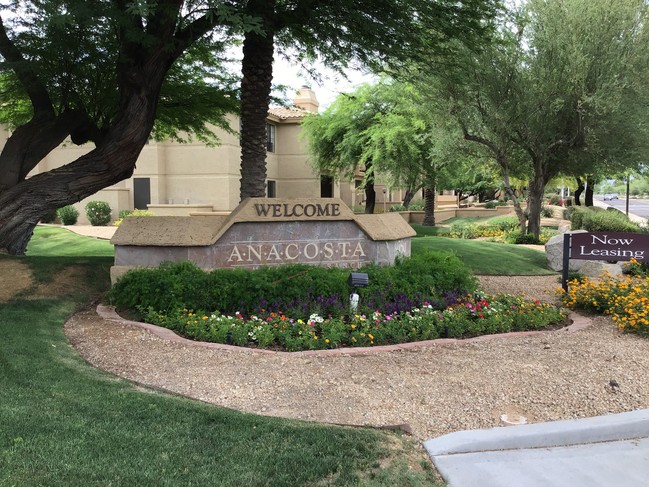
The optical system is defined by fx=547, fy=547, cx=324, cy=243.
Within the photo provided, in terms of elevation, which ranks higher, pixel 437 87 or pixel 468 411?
pixel 437 87

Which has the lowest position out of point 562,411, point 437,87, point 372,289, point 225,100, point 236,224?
point 562,411

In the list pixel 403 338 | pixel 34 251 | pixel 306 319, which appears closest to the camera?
pixel 403 338

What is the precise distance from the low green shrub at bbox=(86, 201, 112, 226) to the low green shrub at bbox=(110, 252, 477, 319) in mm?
19156

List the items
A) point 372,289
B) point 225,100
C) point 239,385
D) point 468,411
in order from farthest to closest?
point 225,100 → point 372,289 → point 239,385 → point 468,411

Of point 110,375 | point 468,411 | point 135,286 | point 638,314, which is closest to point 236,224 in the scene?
point 135,286

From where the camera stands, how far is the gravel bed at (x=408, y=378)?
4215mm

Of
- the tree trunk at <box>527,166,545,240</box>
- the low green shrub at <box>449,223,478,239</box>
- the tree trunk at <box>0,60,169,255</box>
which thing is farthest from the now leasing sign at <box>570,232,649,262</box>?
the low green shrub at <box>449,223,478,239</box>

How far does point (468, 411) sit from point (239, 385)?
1871 millimetres

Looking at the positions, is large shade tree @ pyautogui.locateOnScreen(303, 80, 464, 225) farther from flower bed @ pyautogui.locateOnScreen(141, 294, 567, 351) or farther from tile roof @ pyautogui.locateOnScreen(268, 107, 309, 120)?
flower bed @ pyautogui.locateOnScreen(141, 294, 567, 351)

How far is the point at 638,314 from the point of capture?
679cm

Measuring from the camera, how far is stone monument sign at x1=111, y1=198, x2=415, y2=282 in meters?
7.69

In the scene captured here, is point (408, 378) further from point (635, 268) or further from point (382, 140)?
point (382, 140)

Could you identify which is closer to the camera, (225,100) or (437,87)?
(225,100)

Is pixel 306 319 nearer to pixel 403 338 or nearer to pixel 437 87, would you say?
pixel 403 338
